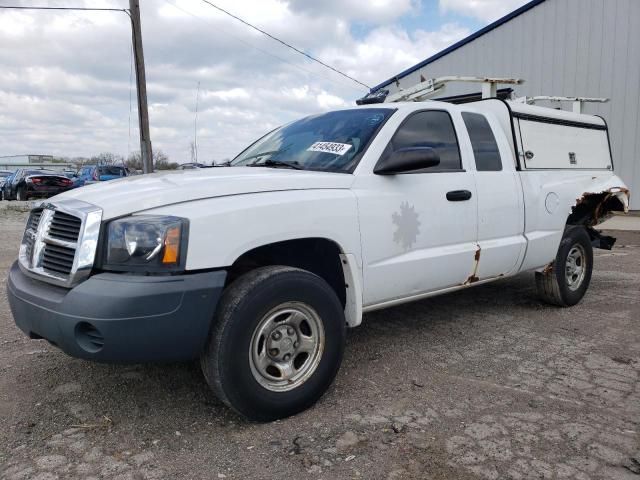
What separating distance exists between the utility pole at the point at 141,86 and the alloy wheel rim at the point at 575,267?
11.7 meters

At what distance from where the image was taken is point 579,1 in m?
13.8

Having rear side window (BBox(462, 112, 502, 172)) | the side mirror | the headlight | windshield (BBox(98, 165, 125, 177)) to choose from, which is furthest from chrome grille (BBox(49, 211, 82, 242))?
windshield (BBox(98, 165, 125, 177))

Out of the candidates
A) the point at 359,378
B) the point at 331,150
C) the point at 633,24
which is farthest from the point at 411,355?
the point at 633,24

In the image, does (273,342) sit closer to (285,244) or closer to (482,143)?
(285,244)

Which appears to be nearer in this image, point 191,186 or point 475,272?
point 191,186

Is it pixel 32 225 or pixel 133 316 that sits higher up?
pixel 32 225

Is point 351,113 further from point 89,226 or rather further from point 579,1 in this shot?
point 579,1

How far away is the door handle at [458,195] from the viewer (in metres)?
3.94

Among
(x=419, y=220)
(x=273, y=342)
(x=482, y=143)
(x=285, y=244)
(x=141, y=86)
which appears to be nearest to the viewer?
(x=273, y=342)

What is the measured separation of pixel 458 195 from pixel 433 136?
1.61 ft

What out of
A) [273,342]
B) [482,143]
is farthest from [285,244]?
[482,143]

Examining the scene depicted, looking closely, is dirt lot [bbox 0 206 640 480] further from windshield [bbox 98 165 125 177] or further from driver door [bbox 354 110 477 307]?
windshield [bbox 98 165 125 177]

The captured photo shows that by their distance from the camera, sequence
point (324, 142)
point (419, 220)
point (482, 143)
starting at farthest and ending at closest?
point (482, 143), point (324, 142), point (419, 220)

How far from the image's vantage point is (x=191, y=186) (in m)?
2.90
